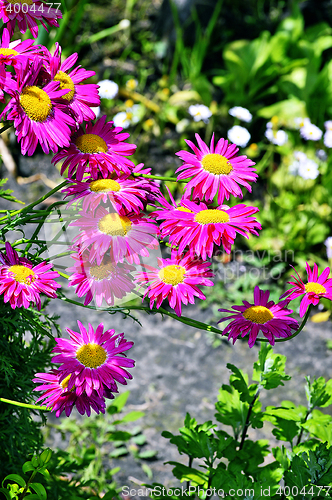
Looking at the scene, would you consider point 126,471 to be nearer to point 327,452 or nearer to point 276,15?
point 327,452

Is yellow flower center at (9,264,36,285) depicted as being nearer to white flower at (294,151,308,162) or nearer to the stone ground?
the stone ground

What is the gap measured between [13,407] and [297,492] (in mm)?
620

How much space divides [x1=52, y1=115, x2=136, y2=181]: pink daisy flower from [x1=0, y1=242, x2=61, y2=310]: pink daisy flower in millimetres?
166

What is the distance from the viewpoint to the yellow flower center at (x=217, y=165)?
32.7 inches

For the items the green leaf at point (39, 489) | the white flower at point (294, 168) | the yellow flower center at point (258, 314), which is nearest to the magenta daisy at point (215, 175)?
the yellow flower center at point (258, 314)

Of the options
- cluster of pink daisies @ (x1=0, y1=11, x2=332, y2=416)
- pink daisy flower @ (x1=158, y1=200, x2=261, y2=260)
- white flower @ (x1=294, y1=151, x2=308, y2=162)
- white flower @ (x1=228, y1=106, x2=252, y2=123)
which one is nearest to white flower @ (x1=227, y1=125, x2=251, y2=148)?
white flower @ (x1=228, y1=106, x2=252, y2=123)

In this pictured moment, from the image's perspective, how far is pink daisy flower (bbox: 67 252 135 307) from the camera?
0.75 metres

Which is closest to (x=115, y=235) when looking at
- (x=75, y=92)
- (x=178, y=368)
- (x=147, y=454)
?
(x=75, y=92)

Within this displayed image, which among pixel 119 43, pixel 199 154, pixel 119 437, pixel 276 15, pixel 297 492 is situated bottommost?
pixel 297 492

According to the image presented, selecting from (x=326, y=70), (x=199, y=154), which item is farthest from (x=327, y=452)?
(x=326, y=70)

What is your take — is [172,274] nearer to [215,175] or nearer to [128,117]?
[215,175]

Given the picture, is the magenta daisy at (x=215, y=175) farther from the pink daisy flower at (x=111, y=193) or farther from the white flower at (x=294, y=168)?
the white flower at (x=294, y=168)

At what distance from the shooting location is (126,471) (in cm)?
166

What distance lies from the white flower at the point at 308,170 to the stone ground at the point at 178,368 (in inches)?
31.7
